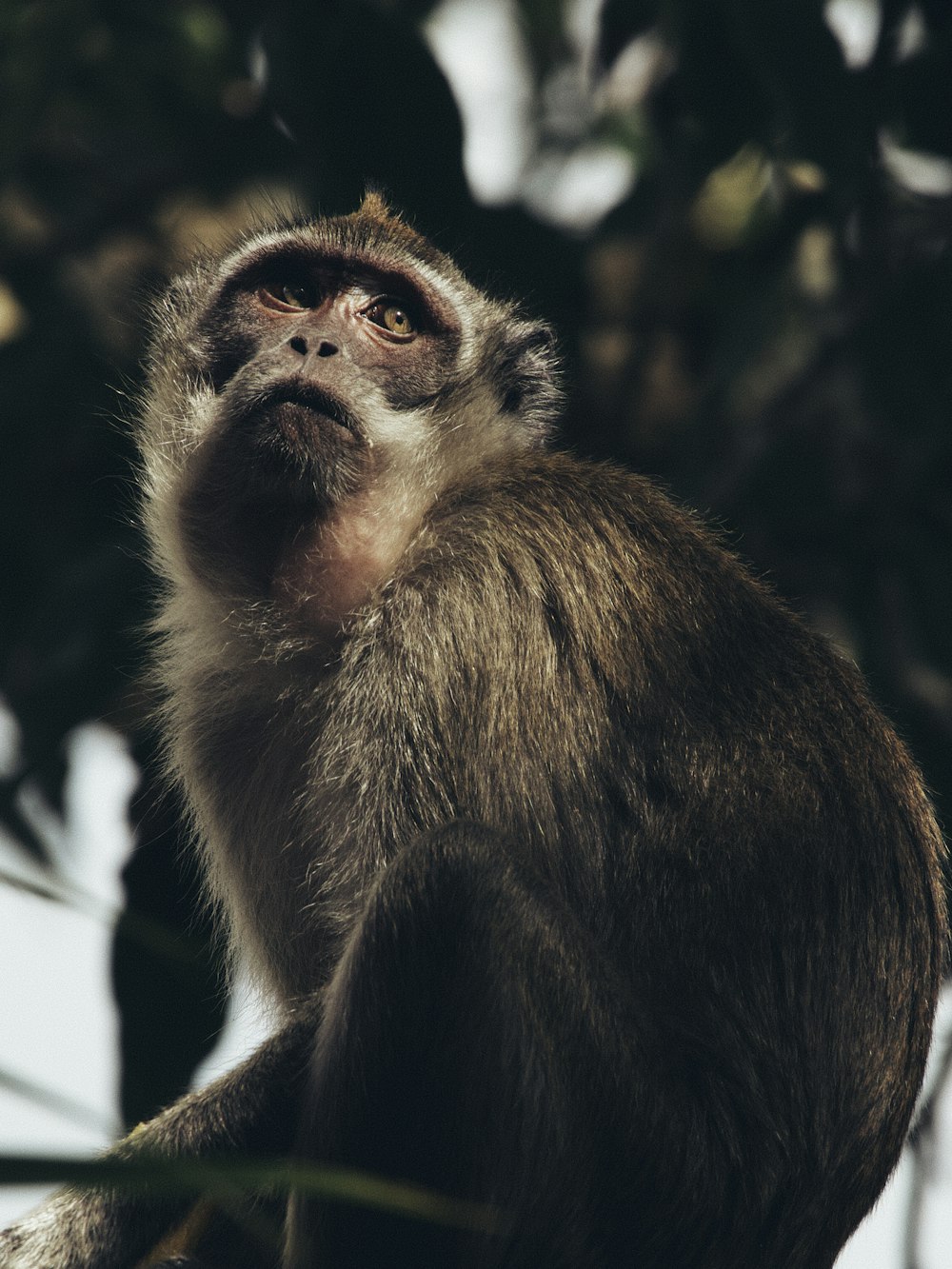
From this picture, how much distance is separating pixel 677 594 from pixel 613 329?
395 cm

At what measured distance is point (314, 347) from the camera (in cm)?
463

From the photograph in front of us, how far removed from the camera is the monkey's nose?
4.62m

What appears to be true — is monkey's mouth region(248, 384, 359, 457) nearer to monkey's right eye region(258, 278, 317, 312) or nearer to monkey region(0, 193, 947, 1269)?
monkey region(0, 193, 947, 1269)

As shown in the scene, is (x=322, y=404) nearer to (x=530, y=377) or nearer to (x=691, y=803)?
(x=530, y=377)

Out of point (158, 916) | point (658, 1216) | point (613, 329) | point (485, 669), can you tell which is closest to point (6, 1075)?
point (658, 1216)

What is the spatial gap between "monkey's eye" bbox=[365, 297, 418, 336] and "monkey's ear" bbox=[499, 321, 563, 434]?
406 mm

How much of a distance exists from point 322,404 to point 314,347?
0.71ft

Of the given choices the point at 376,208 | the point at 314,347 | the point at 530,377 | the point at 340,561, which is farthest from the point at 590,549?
the point at 376,208

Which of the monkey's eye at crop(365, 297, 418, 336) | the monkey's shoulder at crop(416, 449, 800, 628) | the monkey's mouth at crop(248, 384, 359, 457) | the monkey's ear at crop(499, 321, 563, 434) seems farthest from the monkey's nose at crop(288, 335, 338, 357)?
the monkey's ear at crop(499, 321, 563, 434)

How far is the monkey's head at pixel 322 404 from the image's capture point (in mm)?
4523

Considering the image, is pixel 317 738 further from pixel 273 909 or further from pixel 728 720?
pixel 728 720

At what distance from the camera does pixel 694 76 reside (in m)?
5.13

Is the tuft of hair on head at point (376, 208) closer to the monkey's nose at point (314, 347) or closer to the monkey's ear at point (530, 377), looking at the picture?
the monkey's ear at point (530, 377)

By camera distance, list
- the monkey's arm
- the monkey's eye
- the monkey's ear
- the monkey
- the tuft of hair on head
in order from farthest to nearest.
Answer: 1. the tuft of hair on head
2. the monkey's ear
3. the monkey's eye
4. the monkey's arm
5. the monkey
